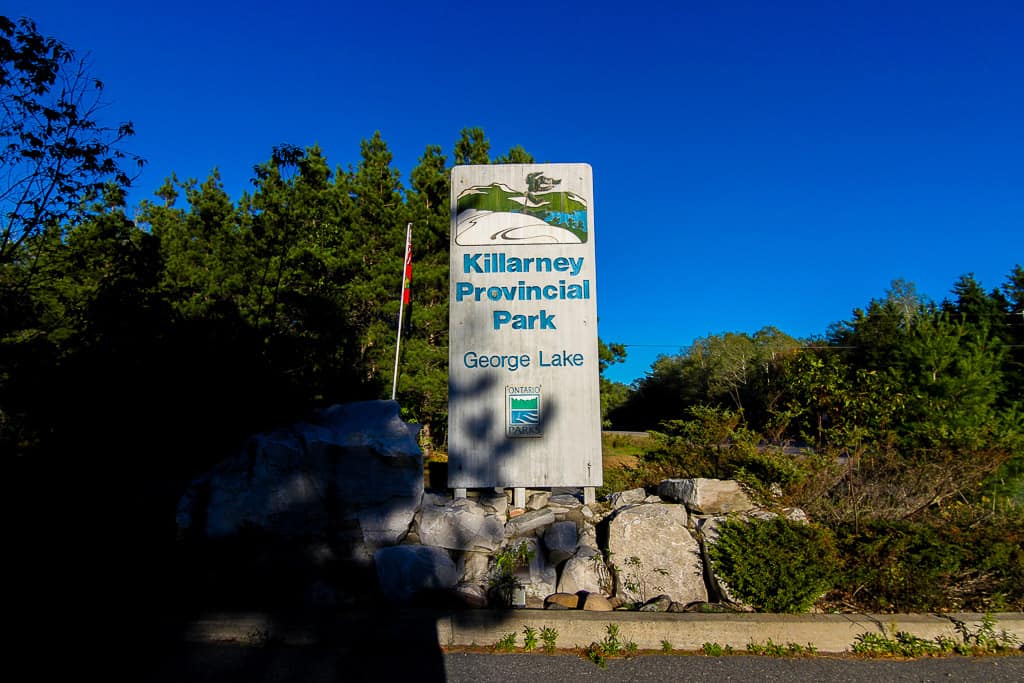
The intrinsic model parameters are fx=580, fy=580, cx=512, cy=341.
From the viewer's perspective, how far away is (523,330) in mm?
6277

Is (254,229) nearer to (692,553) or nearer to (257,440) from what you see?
(257,440)

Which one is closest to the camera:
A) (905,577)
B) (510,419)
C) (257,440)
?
(905,577)

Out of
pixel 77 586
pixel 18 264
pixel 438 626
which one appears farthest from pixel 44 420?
pixel 438 626

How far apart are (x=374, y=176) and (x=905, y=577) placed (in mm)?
19795

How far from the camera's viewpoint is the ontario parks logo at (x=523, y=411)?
604 cm

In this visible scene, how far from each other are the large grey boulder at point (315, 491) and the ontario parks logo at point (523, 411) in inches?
47.6

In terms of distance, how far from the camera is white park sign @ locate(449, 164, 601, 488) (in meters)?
6.03

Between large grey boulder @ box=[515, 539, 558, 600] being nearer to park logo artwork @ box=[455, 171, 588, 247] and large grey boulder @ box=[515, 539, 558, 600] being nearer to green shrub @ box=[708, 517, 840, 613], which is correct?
green shrub @ box=[708, 517, 840, 613]

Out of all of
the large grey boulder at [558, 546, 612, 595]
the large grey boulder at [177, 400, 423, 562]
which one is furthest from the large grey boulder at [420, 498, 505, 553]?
the large grey boulder at [558, 546, 612, 595]

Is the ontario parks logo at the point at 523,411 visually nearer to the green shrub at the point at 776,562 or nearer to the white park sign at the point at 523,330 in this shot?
the white park sign at the point at 523,330

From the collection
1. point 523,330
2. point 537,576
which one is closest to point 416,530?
point 537,576

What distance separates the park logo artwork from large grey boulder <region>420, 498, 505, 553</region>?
9.42 ft

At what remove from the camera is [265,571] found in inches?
185

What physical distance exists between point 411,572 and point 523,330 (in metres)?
2.71
